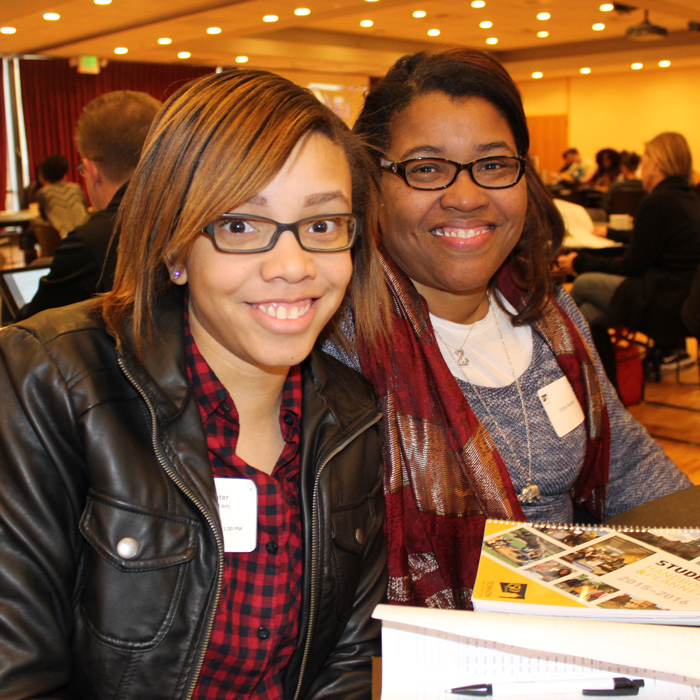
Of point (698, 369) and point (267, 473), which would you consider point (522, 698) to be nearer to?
point (267, 473)

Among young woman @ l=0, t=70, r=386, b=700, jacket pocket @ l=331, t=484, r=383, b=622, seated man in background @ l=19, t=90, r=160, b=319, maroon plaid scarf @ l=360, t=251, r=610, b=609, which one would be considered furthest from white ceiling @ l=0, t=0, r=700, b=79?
jacket pocket @ l=331, t=484, r=383, b=622

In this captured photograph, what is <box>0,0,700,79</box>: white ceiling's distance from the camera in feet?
28.2

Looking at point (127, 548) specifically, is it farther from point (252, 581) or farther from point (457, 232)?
point (457, 232)

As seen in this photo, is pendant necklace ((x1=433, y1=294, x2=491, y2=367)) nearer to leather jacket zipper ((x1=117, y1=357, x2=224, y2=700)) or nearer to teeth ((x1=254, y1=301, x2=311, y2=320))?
teeth ((x1=254, y1=301, x2=311, y2=320))

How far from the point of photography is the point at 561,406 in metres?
1.68

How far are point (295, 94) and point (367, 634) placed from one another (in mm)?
842

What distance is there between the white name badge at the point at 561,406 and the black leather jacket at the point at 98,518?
0.88 m

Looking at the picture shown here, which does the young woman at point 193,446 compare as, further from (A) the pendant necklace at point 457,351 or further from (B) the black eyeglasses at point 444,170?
(A) the pendant necklace at point 457,351

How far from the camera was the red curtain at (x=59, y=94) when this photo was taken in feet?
42.1

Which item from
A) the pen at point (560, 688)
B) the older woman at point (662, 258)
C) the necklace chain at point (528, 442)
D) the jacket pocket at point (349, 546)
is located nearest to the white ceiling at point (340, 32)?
the older woman at point (662, 258)

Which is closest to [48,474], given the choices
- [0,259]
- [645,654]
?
[645,654]

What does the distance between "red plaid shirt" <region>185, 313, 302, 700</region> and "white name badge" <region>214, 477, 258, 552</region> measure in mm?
19

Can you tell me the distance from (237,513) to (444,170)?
32.0 inches

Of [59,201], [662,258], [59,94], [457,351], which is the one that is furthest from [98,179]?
[59,94]
